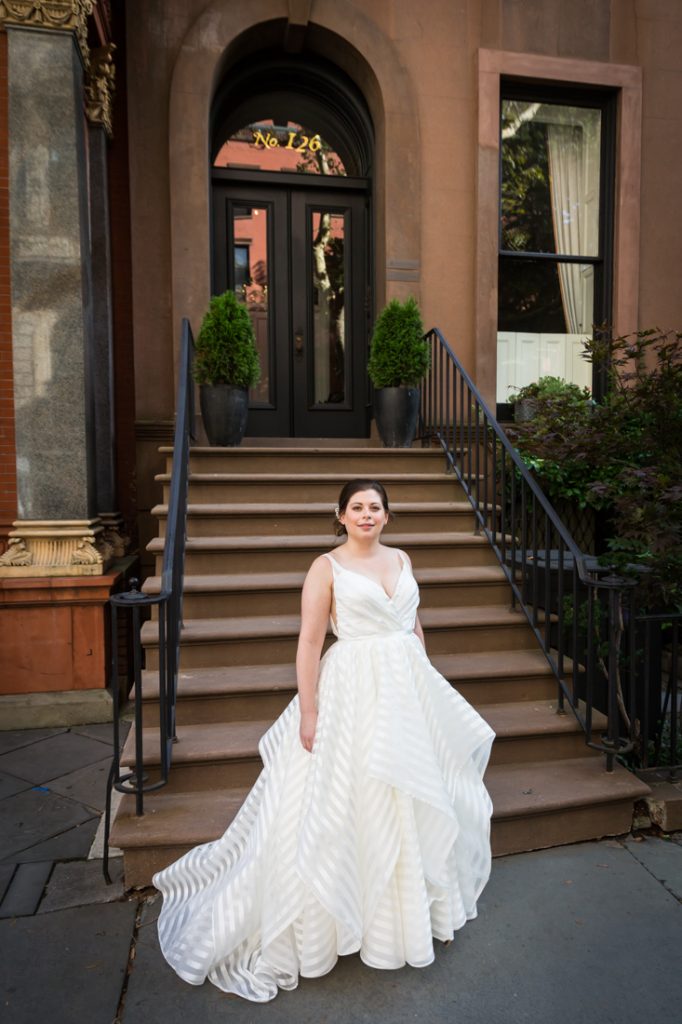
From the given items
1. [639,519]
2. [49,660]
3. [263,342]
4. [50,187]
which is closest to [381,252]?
[263,342]

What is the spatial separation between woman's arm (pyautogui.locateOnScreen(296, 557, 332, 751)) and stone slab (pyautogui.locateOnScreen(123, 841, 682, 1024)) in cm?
79

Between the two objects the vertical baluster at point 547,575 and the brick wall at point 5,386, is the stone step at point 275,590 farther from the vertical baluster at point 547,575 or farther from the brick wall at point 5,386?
the brick wall at point 5,386

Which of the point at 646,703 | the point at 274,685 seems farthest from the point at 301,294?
the point at 646,703

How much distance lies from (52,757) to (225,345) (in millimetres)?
3152

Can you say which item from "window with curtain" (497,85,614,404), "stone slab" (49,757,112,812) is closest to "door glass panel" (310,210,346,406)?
"window with curtain" (497,85,614,404)

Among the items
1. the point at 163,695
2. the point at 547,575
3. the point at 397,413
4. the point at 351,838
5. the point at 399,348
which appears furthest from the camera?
the point at 397,413

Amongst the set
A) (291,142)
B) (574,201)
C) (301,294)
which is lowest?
(301,294)

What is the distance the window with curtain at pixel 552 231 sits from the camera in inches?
276

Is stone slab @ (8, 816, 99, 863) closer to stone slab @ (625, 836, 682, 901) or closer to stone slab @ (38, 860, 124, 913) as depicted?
stone slab @ (38, 860, 124, 913)

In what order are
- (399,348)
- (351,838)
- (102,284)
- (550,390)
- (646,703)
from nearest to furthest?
(351,838), (646,703), (399,348), (102,284), (550,390)

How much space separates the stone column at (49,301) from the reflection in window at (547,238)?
4085 mm

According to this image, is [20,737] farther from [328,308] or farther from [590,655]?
[328,308]

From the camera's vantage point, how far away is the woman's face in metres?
2.51

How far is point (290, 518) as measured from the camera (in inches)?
190
